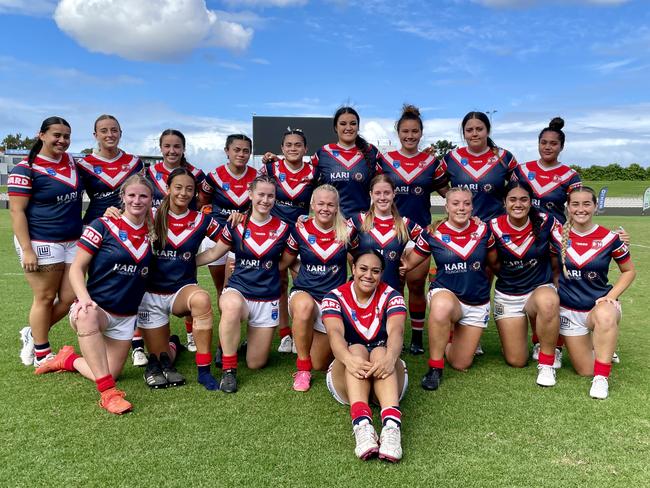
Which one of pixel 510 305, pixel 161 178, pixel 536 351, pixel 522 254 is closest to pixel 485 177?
pixel 522 254

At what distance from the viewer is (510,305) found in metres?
3.83

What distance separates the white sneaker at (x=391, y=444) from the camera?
240 cm

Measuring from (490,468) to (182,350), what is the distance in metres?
2.67

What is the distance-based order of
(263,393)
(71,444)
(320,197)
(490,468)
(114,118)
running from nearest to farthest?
(490,468)
(71,444)
(263,393)
(320,197)
(114,118)

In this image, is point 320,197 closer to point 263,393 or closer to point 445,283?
point 445,283

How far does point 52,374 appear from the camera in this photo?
141 inches

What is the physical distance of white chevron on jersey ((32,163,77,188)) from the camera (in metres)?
3.67

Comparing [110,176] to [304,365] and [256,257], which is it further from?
[304,365]

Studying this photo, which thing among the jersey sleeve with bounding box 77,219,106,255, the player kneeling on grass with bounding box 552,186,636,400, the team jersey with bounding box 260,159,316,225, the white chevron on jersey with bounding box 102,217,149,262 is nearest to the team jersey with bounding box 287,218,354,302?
the team jersey with bounding box 260,159,316,225

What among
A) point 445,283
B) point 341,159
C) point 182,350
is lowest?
point 182,350

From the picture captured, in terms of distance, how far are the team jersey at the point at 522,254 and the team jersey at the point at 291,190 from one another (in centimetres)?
149

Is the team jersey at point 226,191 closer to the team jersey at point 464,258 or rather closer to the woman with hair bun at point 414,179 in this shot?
the woman with hair bun at point 414,179

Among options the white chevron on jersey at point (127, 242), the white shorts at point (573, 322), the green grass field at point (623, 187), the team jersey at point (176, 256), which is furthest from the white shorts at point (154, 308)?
the green grass field at point (623, 187)

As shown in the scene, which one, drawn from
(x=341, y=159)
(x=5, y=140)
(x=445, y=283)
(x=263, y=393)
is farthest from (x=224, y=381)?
(x=5, y=140)
